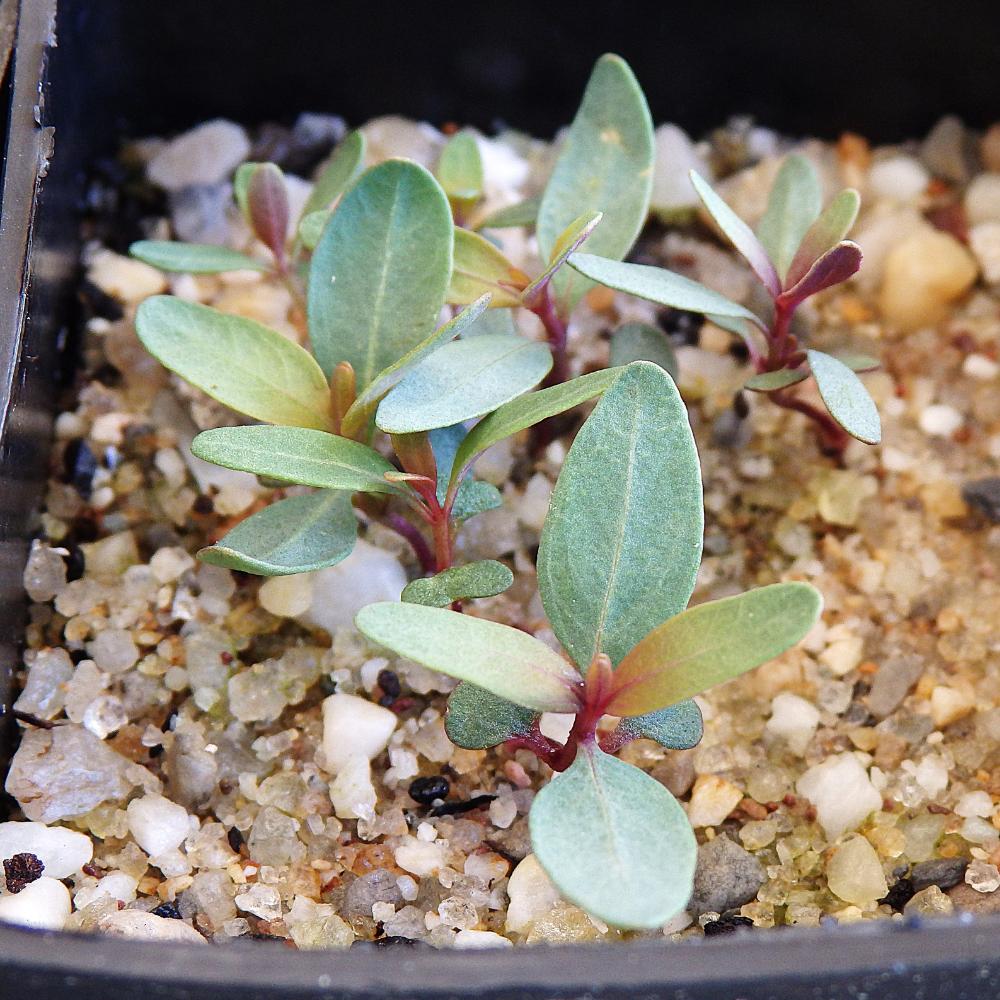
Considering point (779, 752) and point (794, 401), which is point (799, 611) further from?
point (794, 401)

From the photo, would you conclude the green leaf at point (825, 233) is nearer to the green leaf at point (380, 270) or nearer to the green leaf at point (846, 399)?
the green leaf at point (846, 399)

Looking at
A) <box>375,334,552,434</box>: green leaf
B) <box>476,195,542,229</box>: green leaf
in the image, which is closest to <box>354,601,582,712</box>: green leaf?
<box>375,334,552,434</box>: green leaf

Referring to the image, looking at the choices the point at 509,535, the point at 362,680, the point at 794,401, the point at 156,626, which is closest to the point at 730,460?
the point at 794,401

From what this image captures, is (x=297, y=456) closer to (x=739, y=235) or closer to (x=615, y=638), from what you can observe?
(x=615, y=638)

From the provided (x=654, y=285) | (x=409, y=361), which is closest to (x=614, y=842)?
(x=409, y=361)

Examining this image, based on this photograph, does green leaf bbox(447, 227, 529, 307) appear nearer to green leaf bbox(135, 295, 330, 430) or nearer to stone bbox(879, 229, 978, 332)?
green leaf bbox(135, 295, 330, 430)
